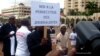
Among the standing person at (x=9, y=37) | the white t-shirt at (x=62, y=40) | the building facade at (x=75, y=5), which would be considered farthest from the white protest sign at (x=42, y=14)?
the building facade at (x=75, y=5)

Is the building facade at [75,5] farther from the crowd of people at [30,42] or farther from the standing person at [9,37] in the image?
the crowd of people at [30,42]

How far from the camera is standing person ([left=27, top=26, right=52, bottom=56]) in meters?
5.87

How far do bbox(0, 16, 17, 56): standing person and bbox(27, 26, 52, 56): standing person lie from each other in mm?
1387

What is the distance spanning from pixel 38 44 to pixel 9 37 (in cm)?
171

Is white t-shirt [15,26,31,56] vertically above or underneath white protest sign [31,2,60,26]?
underneath

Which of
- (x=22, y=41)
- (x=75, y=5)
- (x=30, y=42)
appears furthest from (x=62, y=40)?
(x=75, y=5)

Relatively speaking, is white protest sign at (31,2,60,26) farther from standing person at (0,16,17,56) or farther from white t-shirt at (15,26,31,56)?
standing person at (0,16,17,56)

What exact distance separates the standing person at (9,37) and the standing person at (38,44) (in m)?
1.39

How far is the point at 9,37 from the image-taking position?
24.7 feet

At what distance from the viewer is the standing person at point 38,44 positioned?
587 cm

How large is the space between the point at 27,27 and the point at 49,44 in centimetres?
74

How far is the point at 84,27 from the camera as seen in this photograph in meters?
2.21

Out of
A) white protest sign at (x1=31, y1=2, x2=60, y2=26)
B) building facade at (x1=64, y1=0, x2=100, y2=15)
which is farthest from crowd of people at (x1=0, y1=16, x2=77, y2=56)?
building facade at (x1=64, y1=0, x2=100, y2=15)

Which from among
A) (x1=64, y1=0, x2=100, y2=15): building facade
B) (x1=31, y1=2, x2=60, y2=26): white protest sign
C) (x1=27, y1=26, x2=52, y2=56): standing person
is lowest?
(x1=64, y1=0, x2=100, y2=15): building facade
